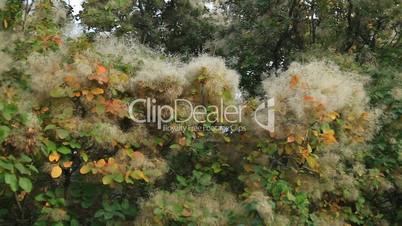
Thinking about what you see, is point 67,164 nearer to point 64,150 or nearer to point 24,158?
point 64,150

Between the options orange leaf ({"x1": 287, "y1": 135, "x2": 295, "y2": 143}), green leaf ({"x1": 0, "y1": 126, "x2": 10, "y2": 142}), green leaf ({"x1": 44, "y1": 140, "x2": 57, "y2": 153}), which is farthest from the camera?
orange leaf ({"x1": 287, "y1": 135, "x2": 295, "y2": 143})

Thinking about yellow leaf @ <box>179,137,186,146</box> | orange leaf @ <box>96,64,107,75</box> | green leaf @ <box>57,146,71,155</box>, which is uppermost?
orange leaf @ <box>96,64,107,75</box>

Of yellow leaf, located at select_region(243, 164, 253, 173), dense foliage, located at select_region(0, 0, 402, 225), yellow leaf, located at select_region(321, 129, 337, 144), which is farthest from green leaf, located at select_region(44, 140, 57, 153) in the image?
yellow leaf, located at select_region(321, 129, 337, 144)

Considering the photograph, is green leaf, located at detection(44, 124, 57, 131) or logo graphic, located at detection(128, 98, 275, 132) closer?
green leaf, located at detection(44, 124, 57, 131)

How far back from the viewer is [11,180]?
2.56 metres

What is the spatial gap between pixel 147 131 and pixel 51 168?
26.0 inches

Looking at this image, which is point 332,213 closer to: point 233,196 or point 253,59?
point 233,196

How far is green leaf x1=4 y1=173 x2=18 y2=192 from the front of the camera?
254 cm

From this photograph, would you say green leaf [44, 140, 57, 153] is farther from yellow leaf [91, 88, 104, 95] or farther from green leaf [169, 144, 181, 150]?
green leaf [169, 144, 181, 150]

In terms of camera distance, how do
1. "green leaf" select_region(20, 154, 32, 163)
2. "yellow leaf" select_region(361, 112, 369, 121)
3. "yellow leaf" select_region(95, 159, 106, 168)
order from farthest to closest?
1. "yellow leaf" select_region(361, 112, 369, 121)
2. "yellow leaf" select_region(95, 159, 106, 168)
3. "green leaf" select_region(20, 154, 32, 163)

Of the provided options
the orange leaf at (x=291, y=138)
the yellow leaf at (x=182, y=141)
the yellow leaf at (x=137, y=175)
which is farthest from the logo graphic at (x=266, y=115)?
the yellow leaf at (x=137, y=175)

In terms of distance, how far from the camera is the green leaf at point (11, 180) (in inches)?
100

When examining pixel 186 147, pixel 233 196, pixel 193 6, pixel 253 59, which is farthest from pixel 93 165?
pixel 193 6

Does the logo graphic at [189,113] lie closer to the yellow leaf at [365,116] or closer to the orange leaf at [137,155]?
the orange leaf at [137,155]
